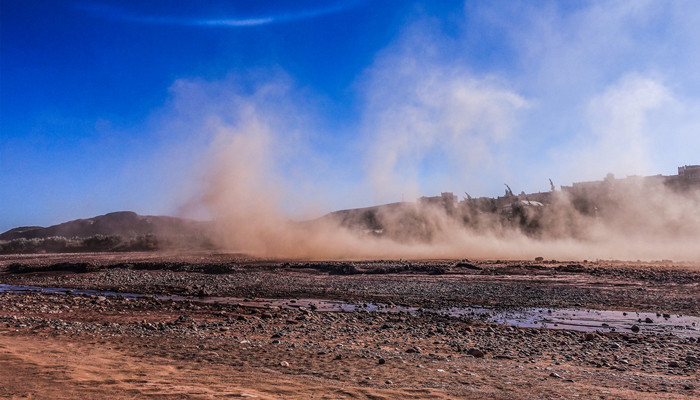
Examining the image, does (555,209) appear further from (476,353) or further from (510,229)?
(476,353)

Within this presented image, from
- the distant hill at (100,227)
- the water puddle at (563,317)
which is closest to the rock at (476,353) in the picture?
the water puddle at (563,317)

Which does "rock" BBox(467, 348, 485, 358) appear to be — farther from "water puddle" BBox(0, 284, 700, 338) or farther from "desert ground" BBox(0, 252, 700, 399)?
"water puddle" BBox(0, 284, 700, 338)

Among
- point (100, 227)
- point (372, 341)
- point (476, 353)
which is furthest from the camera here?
point (100, 227)

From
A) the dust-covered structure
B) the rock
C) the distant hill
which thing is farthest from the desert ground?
the distant hill

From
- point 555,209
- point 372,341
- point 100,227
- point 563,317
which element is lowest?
point 563,317

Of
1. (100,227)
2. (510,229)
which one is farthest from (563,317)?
(100,227)

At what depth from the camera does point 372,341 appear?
34.2 feet

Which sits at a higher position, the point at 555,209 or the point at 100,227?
the point at 100,227

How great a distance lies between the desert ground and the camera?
22.2ft

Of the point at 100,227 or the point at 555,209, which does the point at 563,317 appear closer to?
the point at 555,209

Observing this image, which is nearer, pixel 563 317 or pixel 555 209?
pixel 563 317

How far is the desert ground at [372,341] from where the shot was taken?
6.77 metres

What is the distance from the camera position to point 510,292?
61.3 ft

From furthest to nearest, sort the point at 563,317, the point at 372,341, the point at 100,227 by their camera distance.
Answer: the point at 100,227
the point at 563,317
the point at 372,341
